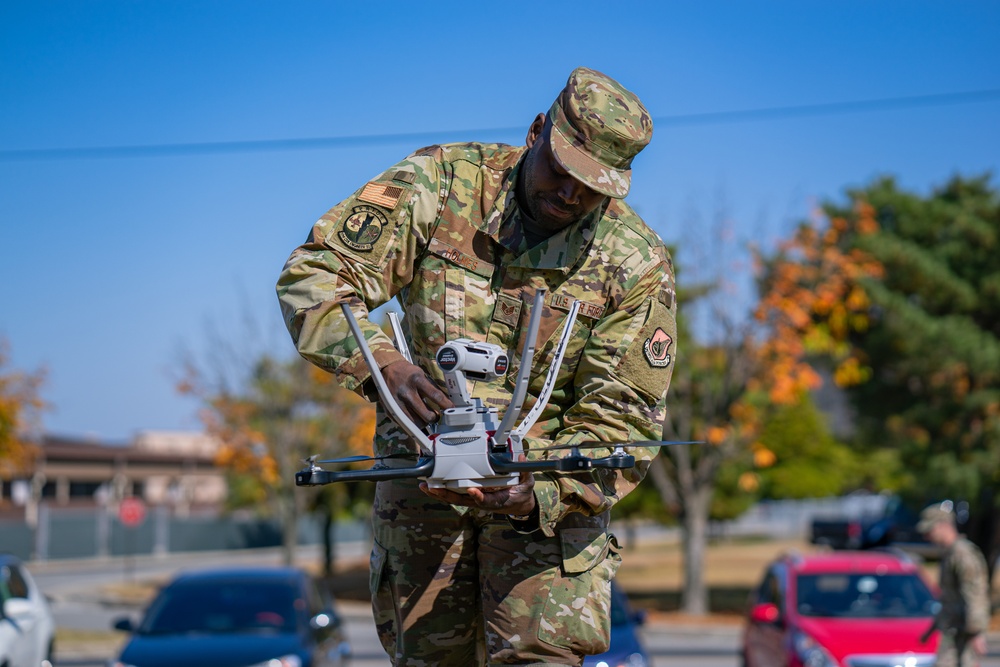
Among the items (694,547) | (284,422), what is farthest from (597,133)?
(284,422)

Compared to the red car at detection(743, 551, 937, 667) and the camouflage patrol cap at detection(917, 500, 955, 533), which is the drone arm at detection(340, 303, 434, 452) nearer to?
the red car at detection(743, 551, 937, 667)

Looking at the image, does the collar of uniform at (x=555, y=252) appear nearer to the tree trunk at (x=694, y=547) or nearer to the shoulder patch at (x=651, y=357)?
the shoulder patch at (x=651, y=357)

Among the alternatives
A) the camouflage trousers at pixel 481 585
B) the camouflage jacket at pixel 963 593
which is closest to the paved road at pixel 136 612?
the camouflage jacket at pixel 963 593

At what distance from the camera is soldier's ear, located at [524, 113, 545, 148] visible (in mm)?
3393

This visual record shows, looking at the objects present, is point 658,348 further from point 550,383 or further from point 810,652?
point 810,652

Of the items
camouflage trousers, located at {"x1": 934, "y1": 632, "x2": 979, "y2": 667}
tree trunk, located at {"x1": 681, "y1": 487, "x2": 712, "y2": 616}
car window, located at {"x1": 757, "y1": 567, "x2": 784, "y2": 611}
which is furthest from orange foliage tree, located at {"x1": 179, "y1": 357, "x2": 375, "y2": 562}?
camouflage trousers, located at {"x1": 934, "y1": 632, "x2": 979, "y2": 667}

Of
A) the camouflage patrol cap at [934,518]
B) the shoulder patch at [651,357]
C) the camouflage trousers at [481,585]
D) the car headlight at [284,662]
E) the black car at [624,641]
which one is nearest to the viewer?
the camouflage trousers at [481,585]

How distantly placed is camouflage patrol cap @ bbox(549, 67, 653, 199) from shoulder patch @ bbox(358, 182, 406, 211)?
433 millimetres

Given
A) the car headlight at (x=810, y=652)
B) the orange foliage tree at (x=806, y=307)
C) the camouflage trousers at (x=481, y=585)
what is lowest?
the car headlight at (x=810, y=652)

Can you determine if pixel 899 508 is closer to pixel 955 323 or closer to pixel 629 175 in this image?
pixel 955 323

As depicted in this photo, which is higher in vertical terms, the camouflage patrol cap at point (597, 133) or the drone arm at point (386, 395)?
the camouflage patrol cap at point (597, 133)

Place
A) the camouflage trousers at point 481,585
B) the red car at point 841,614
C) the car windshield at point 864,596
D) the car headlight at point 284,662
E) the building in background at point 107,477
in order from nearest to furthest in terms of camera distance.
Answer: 1. the camouflage trousers at point 481,585
2. the car headlight at point 284,662
3. the red car at point 841,614
4. the car windshield at point 864,596
5. the building in background at point 107,477

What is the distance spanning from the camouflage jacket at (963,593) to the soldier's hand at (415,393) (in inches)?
410

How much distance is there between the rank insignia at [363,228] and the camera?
3240mm
